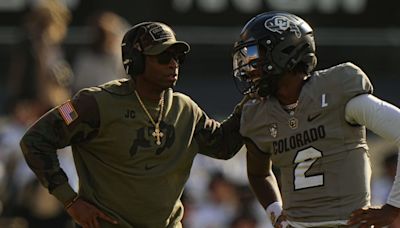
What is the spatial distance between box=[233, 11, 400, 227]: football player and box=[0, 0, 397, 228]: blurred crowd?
3.70m

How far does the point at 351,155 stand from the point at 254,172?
75 centimetres

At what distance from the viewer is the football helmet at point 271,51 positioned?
21.0 ft

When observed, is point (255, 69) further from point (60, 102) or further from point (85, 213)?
point (60, 102)

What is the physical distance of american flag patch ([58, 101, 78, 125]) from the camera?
21.9 ft

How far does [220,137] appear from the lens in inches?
278

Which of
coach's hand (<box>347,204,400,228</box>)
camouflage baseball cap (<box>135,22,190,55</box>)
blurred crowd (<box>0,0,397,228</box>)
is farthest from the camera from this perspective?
blurred crowd (<box>0,0,397,228</box>)

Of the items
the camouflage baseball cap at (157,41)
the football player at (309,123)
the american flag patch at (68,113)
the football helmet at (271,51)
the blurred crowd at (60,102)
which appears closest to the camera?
the football player at (309,123)

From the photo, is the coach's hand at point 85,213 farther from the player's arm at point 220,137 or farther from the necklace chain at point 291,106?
the necklace chain at point 291,106

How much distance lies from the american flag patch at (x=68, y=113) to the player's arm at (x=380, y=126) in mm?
1482

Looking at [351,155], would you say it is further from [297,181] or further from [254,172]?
[254,172]

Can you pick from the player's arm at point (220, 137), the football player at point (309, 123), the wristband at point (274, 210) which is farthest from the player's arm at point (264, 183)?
the player's arm at point (220, 137)

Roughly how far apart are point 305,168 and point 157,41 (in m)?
1.09

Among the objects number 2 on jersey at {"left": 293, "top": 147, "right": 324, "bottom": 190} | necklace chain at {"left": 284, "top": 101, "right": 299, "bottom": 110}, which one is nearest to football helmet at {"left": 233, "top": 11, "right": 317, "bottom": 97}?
necklace chain at {"left": 284, "top": 101, "right": 299, "bottom": 110}

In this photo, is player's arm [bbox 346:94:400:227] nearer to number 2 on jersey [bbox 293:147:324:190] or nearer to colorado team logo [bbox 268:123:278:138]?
number 2 on jersey [bbox 293:147:324:190]
